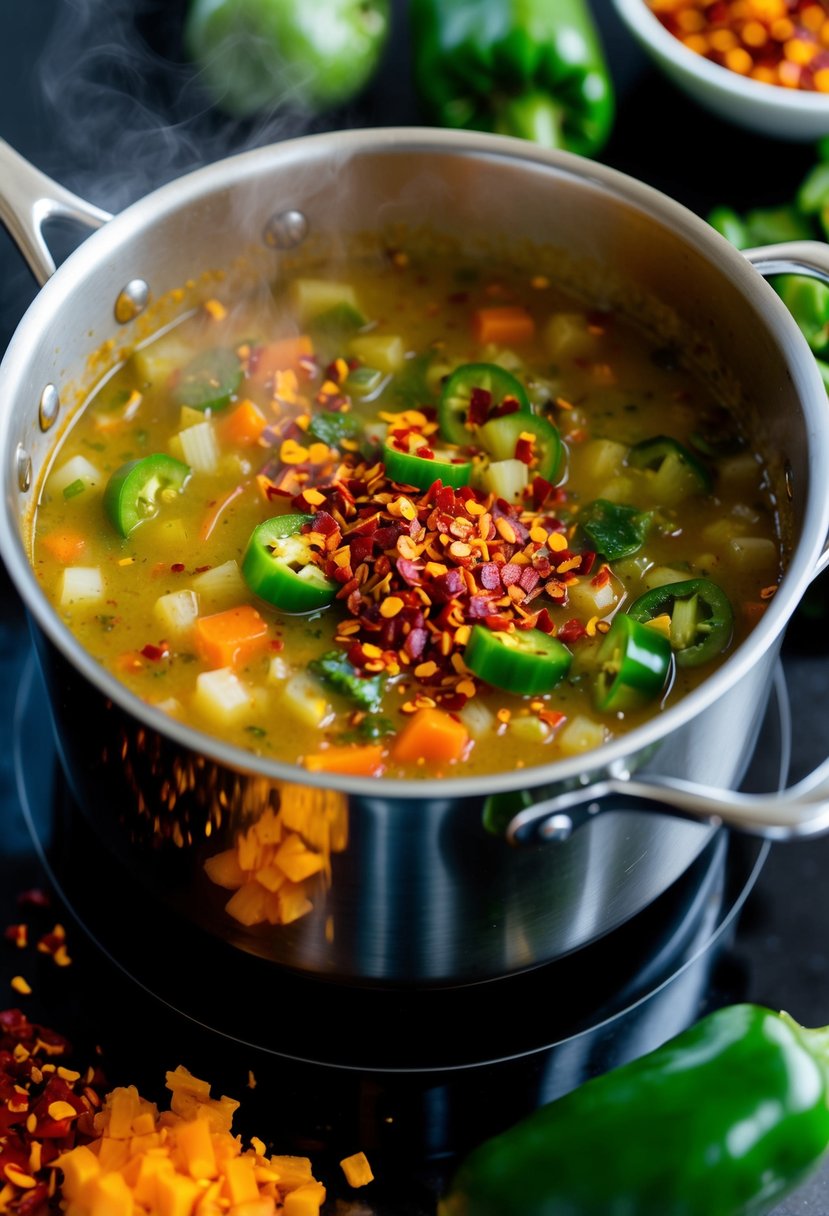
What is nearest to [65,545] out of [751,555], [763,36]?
[751,555]

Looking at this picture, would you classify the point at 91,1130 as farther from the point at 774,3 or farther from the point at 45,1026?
the point at 774,3

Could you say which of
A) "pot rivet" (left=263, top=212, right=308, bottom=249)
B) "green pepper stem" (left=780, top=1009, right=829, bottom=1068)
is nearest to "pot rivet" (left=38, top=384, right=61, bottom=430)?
"pot rivet" (left=263, top=212, right=308, bottom=249)

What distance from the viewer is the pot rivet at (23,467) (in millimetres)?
1918

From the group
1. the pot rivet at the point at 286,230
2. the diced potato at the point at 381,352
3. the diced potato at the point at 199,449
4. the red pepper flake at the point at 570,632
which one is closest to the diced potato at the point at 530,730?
the red pepper flake at the point at 570,632

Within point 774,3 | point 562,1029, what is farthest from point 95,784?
point 774,3

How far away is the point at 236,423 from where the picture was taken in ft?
7.76

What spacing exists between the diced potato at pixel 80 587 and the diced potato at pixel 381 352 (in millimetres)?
657

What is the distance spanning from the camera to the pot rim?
1.50 m

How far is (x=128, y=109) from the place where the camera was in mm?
2916

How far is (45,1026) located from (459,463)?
1.02 m

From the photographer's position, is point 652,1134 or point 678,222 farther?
point 678,222

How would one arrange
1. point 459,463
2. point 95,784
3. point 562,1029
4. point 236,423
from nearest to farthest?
point 95,784
point 562,1029
point 459,463
point 236,423

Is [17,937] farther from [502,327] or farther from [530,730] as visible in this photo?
[502,327]

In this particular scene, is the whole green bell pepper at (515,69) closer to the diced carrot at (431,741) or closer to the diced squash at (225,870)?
the diced carrot at (431,741)
